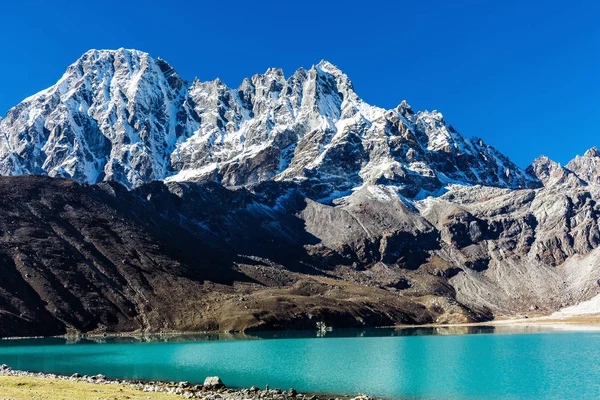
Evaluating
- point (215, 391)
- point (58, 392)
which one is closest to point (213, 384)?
point (215, 391)

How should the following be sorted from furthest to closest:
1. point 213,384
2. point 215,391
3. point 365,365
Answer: point 365,365, point 213,384, point 215,391

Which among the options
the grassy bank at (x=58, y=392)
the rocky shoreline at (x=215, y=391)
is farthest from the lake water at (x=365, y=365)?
the grassy bank at (x=58, y=392)

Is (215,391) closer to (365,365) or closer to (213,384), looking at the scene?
(213,384)

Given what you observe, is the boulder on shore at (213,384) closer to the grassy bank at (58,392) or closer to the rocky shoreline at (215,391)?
the rocky shoreline at (215,391)

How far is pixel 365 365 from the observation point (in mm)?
101000

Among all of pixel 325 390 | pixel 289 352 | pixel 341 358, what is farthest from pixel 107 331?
pixel 325 390

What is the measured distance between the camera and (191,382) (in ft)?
267

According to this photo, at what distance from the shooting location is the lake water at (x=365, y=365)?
75.8 m

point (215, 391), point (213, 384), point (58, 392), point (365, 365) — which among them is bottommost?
point (365, 365)

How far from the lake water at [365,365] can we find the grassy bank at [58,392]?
2127cm

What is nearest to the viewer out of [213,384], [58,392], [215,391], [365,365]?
[58,392]

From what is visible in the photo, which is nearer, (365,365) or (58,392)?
(58,392)

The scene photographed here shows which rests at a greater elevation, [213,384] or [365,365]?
[213,384]

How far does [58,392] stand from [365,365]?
58.1 meters
